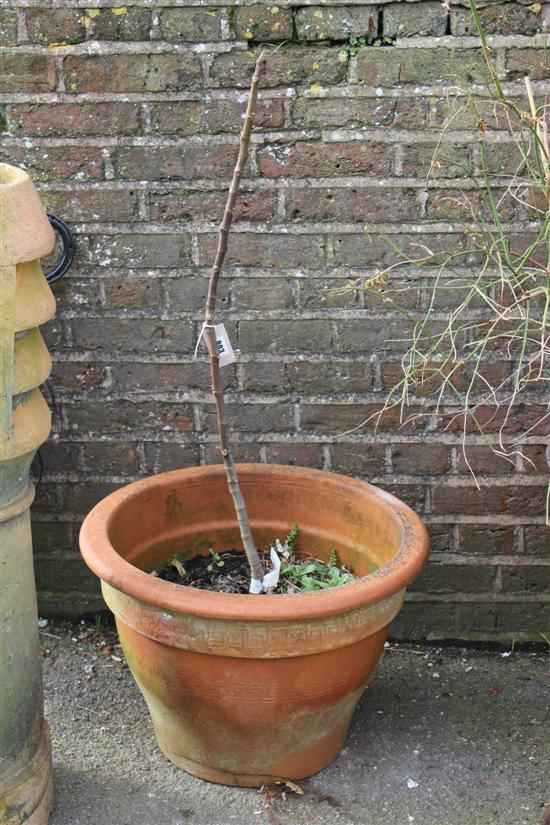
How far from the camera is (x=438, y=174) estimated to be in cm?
245

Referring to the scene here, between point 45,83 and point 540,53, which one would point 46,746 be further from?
point 540,53

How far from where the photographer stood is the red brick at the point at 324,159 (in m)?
2.44

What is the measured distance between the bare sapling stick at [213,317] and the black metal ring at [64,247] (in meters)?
0.53

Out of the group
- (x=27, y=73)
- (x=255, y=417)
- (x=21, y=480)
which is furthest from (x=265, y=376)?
(x=27, y=73)

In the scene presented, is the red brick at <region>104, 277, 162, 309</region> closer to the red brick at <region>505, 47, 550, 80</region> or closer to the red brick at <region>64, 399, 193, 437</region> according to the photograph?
the red brick at <region>64, 399, 193, 437</region>

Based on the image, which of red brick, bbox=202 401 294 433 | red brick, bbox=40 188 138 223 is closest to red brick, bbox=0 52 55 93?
red brick, bbox=40 188 138 223

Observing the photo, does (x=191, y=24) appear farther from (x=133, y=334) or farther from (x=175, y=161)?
(x=133, y=334)

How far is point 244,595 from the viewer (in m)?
2.00

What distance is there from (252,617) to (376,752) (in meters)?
0.66

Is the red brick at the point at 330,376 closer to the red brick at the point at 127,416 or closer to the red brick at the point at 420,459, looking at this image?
the red brick at the point at 420,459

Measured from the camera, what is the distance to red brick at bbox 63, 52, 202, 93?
7.91ft

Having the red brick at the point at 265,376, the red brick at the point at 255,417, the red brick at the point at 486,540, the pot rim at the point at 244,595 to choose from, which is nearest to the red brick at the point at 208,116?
the red brick at the point at 265,376

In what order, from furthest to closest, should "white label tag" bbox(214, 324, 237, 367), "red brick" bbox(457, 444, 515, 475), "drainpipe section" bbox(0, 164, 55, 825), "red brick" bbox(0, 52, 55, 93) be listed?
"red brick" bbox(457, 444, 515, 475) < "red brick" bbox(0, 52, 55, 93) < "white label tag" bbox(214, 324, 237, 367) < "drainpipe section" bbox(0, 164, 55, 825)

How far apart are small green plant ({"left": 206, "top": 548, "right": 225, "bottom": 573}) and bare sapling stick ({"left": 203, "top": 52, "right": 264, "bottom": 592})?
17 centimetres
